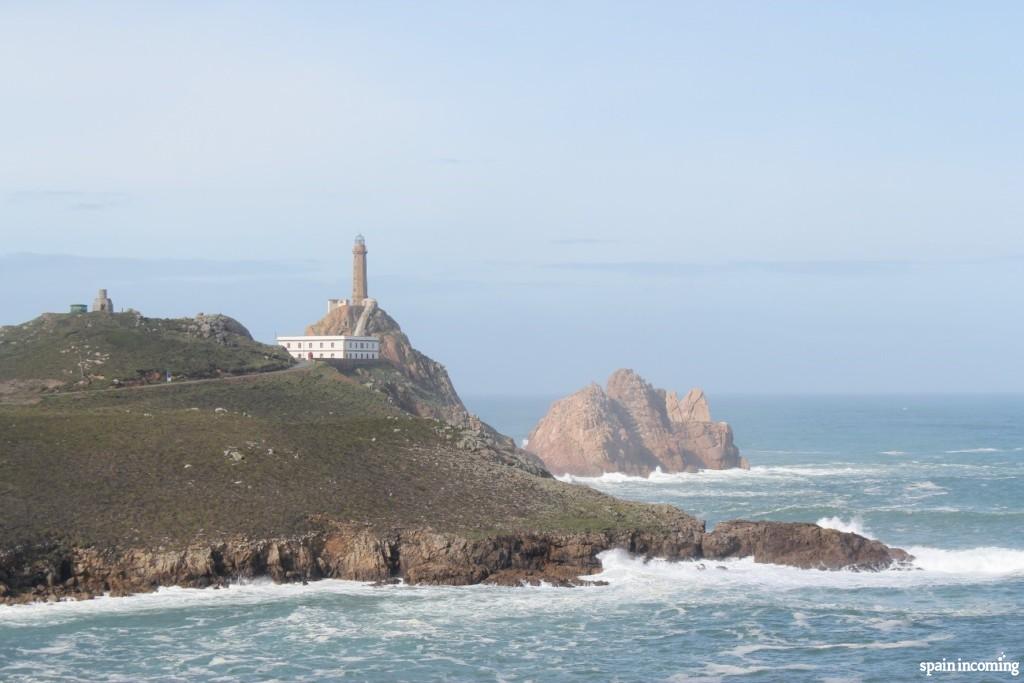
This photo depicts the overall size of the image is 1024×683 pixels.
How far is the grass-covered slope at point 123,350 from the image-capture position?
254 ft

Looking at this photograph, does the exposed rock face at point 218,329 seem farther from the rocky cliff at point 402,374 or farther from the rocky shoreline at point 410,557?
the rocky shoreline at point 410,557

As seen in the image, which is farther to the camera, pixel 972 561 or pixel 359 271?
pixel 359 271

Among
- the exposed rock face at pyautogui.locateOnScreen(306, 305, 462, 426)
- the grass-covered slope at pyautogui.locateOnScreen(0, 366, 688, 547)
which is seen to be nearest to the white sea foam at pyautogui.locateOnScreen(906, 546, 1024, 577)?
the grass-covered slope at pyautogui.locateOnScreen(0, 366, 688, 547)

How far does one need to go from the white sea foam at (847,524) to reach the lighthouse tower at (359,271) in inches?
2082

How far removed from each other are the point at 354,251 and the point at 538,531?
214 feet

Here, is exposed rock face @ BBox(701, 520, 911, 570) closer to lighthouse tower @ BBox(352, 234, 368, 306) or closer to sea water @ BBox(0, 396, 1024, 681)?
sea water @ BBox(0, 396, 1024, 681)

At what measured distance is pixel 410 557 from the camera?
2069 inches

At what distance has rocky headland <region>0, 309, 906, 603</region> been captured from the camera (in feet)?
164

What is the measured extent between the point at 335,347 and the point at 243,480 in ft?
133

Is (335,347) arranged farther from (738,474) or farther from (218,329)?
(738,474)

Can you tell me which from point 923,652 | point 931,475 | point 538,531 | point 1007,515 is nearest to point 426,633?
point 538,531

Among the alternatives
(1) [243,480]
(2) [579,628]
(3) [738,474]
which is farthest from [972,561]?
(3) [738,474]

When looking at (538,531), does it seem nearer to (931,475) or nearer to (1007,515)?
(1007,515)

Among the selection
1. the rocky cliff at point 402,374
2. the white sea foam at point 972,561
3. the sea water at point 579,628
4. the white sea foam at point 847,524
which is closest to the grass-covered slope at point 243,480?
the sea water at point 579,628
